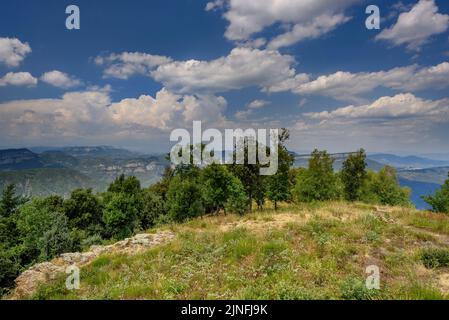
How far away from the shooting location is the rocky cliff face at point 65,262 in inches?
555

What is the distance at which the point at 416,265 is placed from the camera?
11555mm

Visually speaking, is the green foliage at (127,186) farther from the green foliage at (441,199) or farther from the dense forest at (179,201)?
the green foliage at (441,199)

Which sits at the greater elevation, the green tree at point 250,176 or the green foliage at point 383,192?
the green tree at point 250,176

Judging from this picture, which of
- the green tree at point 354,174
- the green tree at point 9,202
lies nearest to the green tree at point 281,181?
the green tree at point 354,174

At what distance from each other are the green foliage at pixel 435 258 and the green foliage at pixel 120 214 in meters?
42.9

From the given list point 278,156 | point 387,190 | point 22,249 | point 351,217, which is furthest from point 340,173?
point 22,249

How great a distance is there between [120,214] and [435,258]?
143ft

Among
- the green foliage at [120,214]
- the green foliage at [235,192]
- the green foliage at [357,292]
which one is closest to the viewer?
the green foliage at [357,292]

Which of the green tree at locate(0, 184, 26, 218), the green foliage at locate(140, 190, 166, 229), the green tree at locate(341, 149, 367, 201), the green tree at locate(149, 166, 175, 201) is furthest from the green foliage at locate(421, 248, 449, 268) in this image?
the green tree at locate(0, 184, 26, 218)

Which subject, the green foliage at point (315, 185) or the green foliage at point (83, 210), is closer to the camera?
the green foliage at point (315, 185)

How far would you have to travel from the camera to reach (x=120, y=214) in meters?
46.2

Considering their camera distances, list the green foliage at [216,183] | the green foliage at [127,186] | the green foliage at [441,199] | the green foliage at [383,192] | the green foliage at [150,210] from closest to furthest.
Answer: the green foliage at [216,183], the green foliage at [441,199], the green foliage at [127,186], the green foliage at [383,192], the green foliage at [150,210]

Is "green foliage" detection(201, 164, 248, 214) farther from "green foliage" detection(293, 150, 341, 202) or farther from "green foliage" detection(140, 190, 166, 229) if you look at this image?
"green foliage" detection(140, 190, 166, 229)
